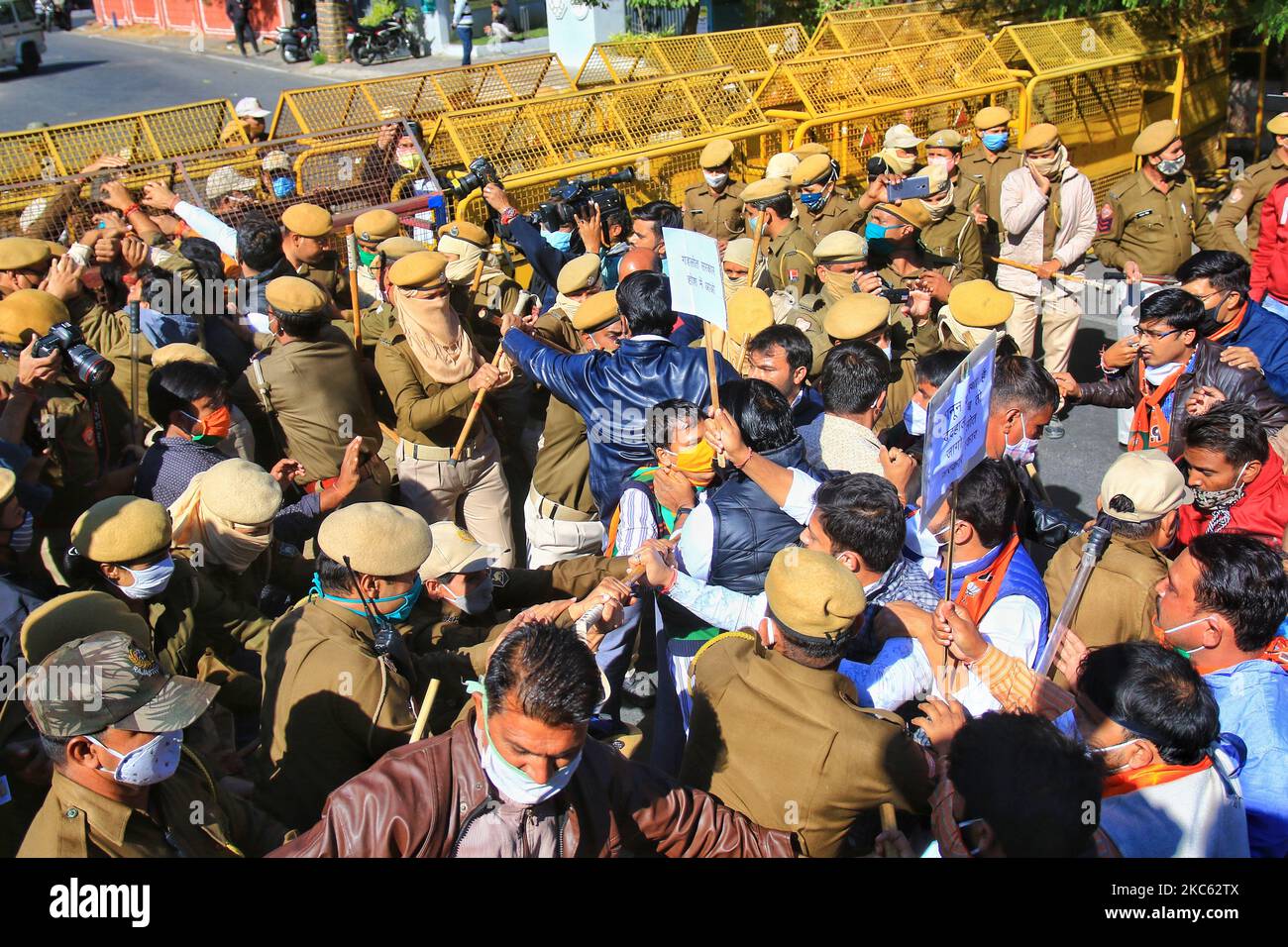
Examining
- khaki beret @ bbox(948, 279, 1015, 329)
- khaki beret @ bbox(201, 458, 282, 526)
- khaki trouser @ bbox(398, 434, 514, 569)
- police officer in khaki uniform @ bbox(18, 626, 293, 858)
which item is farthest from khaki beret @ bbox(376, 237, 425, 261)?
police officer in khaki uniform @ bbox(18, 626, 293, 858)

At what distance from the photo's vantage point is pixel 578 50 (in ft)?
79.6

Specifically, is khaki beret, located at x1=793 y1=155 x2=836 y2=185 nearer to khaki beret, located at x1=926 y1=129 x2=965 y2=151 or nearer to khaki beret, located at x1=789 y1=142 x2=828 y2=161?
khaki beret, located at x1=789 y1=142 x2=828 y2=161

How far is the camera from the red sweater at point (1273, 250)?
6.69 metres

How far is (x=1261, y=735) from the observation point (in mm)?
2973

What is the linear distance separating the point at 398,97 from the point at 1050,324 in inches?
224

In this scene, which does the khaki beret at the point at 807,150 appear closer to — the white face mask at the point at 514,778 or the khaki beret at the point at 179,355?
the khaki beret at the point at 179,355

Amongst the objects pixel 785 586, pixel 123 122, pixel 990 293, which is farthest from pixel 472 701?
pixel 123 122

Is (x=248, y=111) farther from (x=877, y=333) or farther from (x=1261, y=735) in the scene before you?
(x=1261, y=735)

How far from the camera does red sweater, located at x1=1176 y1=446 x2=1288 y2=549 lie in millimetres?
3986

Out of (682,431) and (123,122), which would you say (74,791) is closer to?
(682,431)

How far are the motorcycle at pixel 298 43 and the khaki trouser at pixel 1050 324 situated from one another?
24292 mm

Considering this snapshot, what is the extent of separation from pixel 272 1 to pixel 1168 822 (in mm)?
33541

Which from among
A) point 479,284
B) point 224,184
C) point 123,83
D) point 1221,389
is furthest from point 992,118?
point 123,83

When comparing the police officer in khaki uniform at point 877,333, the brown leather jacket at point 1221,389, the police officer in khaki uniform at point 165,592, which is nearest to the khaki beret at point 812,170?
the police officer in khaki uniform at point 877,333
